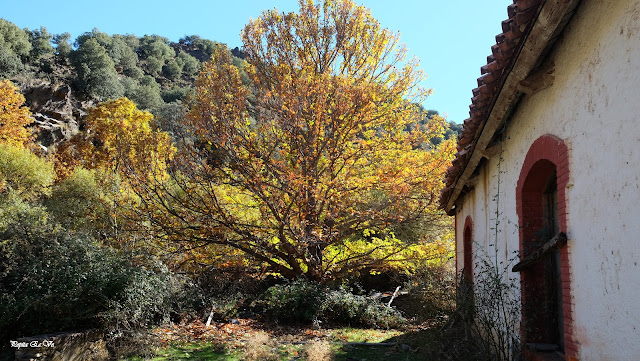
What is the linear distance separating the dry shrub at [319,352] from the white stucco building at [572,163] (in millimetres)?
4006

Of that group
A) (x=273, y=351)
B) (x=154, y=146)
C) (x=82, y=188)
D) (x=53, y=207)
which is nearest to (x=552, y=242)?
(x=273, y=351)

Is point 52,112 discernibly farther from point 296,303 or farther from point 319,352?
point 319,352

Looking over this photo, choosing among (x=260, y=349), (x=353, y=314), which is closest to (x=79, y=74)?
(x=353, y=314)

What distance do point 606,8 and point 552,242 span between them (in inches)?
75.2

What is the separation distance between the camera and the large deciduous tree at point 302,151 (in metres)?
10.0

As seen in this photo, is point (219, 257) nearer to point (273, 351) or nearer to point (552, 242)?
point (273, 351)

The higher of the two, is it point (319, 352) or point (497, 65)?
point (497, 65)

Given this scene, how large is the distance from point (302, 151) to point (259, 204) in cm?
175

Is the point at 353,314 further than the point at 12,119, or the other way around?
the point at 12,119

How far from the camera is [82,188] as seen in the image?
21.1m

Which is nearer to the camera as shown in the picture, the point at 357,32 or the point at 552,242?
the point at 552,242

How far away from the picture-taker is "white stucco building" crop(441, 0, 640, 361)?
270cm

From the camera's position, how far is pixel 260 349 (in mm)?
8344

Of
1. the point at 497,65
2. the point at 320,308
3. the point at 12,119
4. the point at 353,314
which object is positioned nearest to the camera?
the point at 497,65
